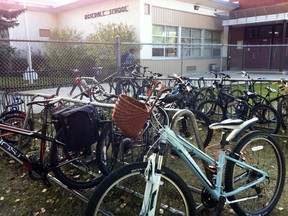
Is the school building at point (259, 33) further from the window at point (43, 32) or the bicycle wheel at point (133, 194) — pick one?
the bicycle wheel at point (133, 194)

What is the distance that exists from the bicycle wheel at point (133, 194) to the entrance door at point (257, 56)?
16.7 m

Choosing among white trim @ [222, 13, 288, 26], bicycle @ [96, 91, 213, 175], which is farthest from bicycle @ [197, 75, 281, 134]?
white trim @ [222, 13, 288, 26]

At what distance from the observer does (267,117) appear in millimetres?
4996

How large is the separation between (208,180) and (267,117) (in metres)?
3.27

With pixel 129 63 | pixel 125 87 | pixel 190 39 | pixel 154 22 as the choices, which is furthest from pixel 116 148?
pixel 190 39

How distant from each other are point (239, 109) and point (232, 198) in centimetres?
306

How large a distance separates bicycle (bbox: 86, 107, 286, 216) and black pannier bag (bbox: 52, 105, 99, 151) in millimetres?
637

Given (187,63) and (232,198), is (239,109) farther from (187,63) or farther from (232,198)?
(187,63)

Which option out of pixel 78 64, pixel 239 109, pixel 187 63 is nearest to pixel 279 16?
pixel 187 63

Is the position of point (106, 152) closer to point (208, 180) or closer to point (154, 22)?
point (208, 180)

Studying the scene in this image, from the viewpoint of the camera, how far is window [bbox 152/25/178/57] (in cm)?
1503

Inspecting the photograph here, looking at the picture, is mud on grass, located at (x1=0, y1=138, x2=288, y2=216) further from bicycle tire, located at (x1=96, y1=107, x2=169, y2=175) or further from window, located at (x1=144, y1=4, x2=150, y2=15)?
window, located at (x1=144, y1=4, x2=150, y2=15)

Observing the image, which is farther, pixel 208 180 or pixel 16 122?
pixel 16 122

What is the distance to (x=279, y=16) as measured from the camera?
15.8 metres
